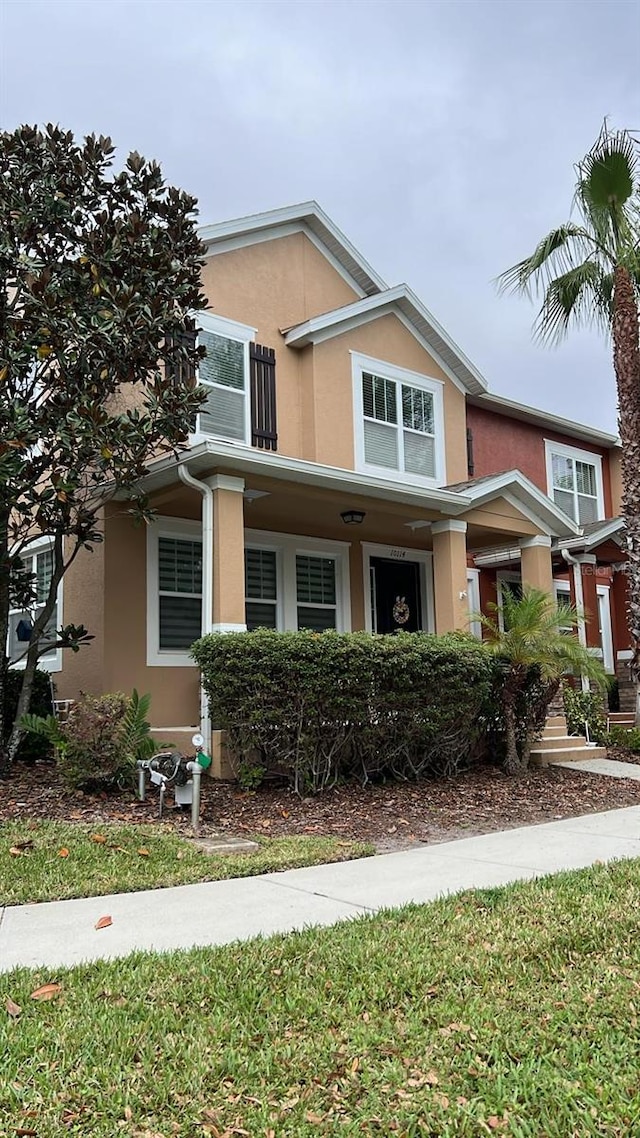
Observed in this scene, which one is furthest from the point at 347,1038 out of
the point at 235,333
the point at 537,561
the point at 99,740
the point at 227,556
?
the point at 537,561

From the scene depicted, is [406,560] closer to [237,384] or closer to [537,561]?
[537,561]

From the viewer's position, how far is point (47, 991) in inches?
149

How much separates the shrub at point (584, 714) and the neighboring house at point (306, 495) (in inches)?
70.3

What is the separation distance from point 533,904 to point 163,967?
2.19 meters

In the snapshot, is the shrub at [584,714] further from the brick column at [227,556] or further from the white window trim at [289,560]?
the brick column at [227,556]

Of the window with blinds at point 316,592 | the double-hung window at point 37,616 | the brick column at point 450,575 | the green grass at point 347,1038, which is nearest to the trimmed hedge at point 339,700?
the brick column at point 450,575

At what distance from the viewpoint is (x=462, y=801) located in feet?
30.7

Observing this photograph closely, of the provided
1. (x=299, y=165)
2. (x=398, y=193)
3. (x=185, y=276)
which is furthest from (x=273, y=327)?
(x=398, y=193)

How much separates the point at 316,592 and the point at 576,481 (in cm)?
798

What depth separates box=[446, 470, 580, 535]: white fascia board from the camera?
41.9 feet

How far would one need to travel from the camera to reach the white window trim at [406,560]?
14.4m

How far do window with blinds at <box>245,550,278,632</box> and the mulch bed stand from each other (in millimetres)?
3849

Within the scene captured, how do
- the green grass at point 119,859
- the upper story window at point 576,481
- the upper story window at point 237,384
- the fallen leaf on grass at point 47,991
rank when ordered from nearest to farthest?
the fallen leaf on grass at point 47,991 < the green grass at point 119,859 < the upper story window at point 237,384 < the upper story window at point 576,481

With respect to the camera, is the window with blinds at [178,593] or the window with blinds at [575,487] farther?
the window with blinds at [575,487]
